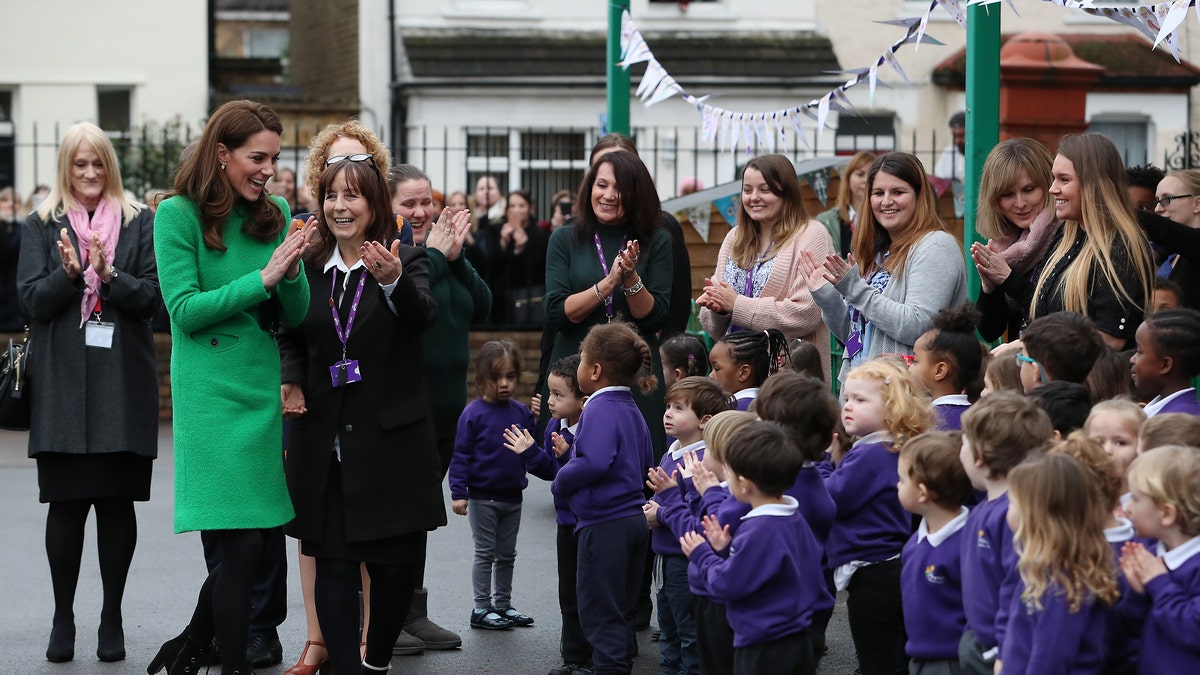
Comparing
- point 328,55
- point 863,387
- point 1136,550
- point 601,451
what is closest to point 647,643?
point 601,451

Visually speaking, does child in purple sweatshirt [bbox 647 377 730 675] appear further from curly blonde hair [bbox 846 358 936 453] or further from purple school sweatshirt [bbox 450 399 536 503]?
purple school sweatshirt [bbox 450 399 536 503]

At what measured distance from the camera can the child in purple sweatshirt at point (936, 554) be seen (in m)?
4.50

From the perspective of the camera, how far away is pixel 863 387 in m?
5.15

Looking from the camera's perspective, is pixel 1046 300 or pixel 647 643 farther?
pixel 647 643

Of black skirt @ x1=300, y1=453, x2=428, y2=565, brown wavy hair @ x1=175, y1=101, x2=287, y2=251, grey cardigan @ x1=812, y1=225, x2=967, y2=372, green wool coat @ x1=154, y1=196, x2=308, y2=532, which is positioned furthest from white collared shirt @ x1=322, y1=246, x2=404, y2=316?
grey cardigan @ x1=812, y1=225, x2=967, y2=372

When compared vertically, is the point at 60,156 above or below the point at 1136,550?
above

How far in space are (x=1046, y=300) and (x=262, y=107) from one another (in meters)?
2.82

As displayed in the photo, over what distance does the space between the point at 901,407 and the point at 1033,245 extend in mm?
1409

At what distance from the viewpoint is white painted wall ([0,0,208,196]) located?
22.5 m

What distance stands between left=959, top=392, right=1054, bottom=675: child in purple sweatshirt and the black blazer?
1.92 m

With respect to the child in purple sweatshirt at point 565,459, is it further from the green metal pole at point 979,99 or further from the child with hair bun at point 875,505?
the green metal pole at point 979,99

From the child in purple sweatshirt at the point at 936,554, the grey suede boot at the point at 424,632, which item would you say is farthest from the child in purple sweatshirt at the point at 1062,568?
the grey suede boot at the point at 424,632

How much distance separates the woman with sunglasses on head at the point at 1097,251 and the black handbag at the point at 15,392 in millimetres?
3864

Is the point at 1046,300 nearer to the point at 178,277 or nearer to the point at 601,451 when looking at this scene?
the point at 601,451
